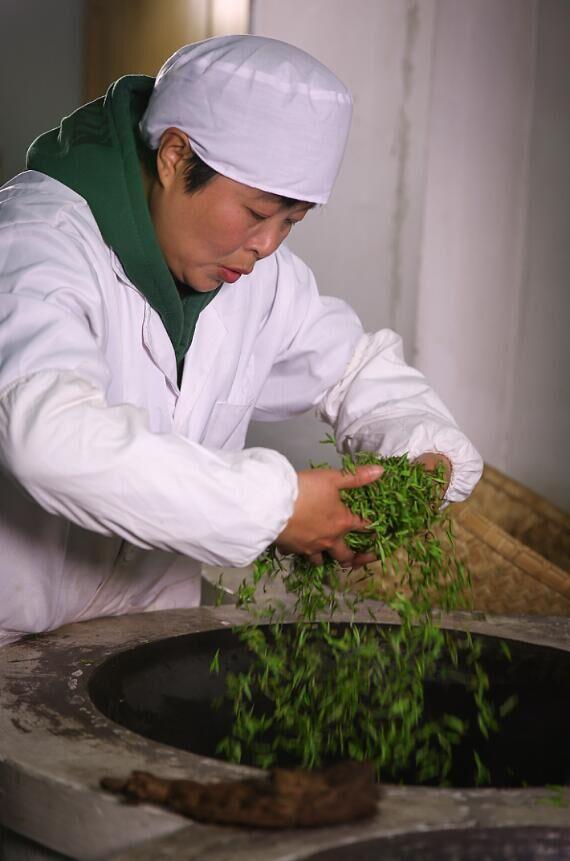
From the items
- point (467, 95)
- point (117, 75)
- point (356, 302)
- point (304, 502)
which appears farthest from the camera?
point (117, 75)

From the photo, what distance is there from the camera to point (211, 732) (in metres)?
1.77

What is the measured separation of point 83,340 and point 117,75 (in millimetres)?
3599

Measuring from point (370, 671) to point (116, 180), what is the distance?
918 mm

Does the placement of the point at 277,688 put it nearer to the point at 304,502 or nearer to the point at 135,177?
the point at 304,502

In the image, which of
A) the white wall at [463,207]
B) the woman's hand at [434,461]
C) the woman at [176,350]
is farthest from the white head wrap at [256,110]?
the white wall at [463,207]

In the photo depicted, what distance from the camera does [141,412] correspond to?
146 centimetres

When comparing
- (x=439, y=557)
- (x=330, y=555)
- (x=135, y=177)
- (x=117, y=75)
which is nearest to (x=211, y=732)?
(x=330, y=555)

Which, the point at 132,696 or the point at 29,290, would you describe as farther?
the point at 132,696

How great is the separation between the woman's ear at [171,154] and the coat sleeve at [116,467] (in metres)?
0.43

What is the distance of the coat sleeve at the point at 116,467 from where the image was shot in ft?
4.39

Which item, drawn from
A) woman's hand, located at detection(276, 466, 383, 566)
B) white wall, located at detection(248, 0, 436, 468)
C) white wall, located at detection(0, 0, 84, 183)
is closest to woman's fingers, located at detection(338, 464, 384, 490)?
woman's hand, located at detection(276, 466, 383, 566)

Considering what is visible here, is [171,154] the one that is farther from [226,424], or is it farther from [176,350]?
[226,424]

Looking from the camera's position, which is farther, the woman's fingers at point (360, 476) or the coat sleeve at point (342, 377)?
the coat sleeve at point (342, 377)

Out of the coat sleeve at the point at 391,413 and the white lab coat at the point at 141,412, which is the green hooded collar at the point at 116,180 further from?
the coat sleeve at the point at 391,413
